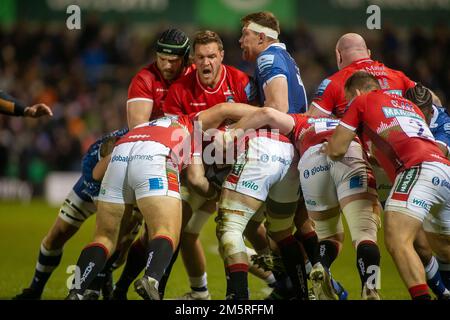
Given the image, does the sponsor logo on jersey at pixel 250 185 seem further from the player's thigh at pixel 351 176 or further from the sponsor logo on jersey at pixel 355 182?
the sponsor logo on jersey at pixel 355 182

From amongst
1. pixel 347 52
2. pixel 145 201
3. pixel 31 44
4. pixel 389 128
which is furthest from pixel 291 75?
pixel 31 44

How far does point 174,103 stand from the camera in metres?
7.32

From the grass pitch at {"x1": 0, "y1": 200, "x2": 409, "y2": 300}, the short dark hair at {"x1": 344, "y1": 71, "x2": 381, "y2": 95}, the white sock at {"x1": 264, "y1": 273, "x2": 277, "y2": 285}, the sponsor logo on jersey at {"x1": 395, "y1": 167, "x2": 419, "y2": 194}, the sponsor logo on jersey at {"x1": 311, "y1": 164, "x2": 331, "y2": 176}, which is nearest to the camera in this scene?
the sponsor logo on jersey at {"x1": 395, "y1": 167, "x2": 419, "y2": 194}

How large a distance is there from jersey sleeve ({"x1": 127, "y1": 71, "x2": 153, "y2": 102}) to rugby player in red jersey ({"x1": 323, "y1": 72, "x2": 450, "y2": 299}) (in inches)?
78.4

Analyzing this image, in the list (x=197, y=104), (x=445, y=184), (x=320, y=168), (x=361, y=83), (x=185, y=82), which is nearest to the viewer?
(x=445, y=184)

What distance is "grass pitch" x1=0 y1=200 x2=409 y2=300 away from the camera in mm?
7789

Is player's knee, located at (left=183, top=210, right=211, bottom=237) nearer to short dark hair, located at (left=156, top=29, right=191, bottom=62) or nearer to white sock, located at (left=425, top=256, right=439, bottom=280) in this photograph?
short dark hair, located at (left=156, top=29, right=191, bottom=62)

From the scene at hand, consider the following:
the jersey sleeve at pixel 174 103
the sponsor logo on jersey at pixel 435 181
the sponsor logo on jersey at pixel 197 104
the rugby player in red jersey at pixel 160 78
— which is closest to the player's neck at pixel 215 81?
the sponsor logo on jersey at pixel 197 104

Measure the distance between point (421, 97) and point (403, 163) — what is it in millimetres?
1287

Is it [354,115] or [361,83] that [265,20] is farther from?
[354,115]

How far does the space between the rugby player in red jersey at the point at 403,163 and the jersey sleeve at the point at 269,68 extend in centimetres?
76

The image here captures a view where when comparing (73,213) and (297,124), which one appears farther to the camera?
(73,213)

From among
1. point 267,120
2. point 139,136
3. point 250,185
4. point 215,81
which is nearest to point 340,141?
point 267,120

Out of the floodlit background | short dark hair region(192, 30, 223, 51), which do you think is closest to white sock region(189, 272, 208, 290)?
short dark hair region(192, 30, 223, 51)
